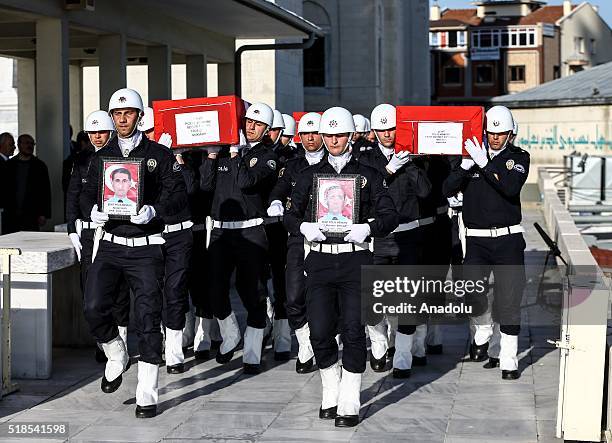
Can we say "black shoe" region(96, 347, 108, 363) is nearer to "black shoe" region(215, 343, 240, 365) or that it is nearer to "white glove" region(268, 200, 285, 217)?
"black shoe" region(215, 343, 240, 365)

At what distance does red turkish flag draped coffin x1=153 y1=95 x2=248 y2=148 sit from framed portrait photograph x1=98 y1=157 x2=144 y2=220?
2131 mm

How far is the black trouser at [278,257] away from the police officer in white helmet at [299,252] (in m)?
0.68

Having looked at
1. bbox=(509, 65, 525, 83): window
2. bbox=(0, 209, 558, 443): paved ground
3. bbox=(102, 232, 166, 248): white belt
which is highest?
bbox=(509, 65, 525, 83): window

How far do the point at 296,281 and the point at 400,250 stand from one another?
933 mm

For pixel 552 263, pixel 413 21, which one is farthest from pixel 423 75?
pixel 552 263

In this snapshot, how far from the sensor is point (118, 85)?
59.2ft

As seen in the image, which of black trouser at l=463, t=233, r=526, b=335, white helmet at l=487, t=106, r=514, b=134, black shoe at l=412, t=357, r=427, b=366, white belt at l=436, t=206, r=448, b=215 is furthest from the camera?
white belt at l=436, t=206, r=448, b=215

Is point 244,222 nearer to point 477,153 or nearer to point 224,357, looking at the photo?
point 224,357

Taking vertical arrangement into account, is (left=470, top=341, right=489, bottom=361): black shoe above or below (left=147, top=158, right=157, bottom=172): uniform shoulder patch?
below

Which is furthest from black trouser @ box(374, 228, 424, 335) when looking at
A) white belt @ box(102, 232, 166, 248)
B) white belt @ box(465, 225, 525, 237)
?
white belt @ box(102, 232, 166, 248)

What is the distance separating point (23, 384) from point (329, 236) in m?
3.09

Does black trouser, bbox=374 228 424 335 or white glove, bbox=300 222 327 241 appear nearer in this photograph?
white glove, bbox=300 222 327 241

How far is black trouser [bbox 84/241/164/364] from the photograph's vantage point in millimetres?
9430

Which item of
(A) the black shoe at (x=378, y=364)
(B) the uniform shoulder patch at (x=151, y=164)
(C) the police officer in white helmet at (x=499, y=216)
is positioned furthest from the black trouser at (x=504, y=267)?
(B) the uniform shoulder patch at (x=151, y=164)
